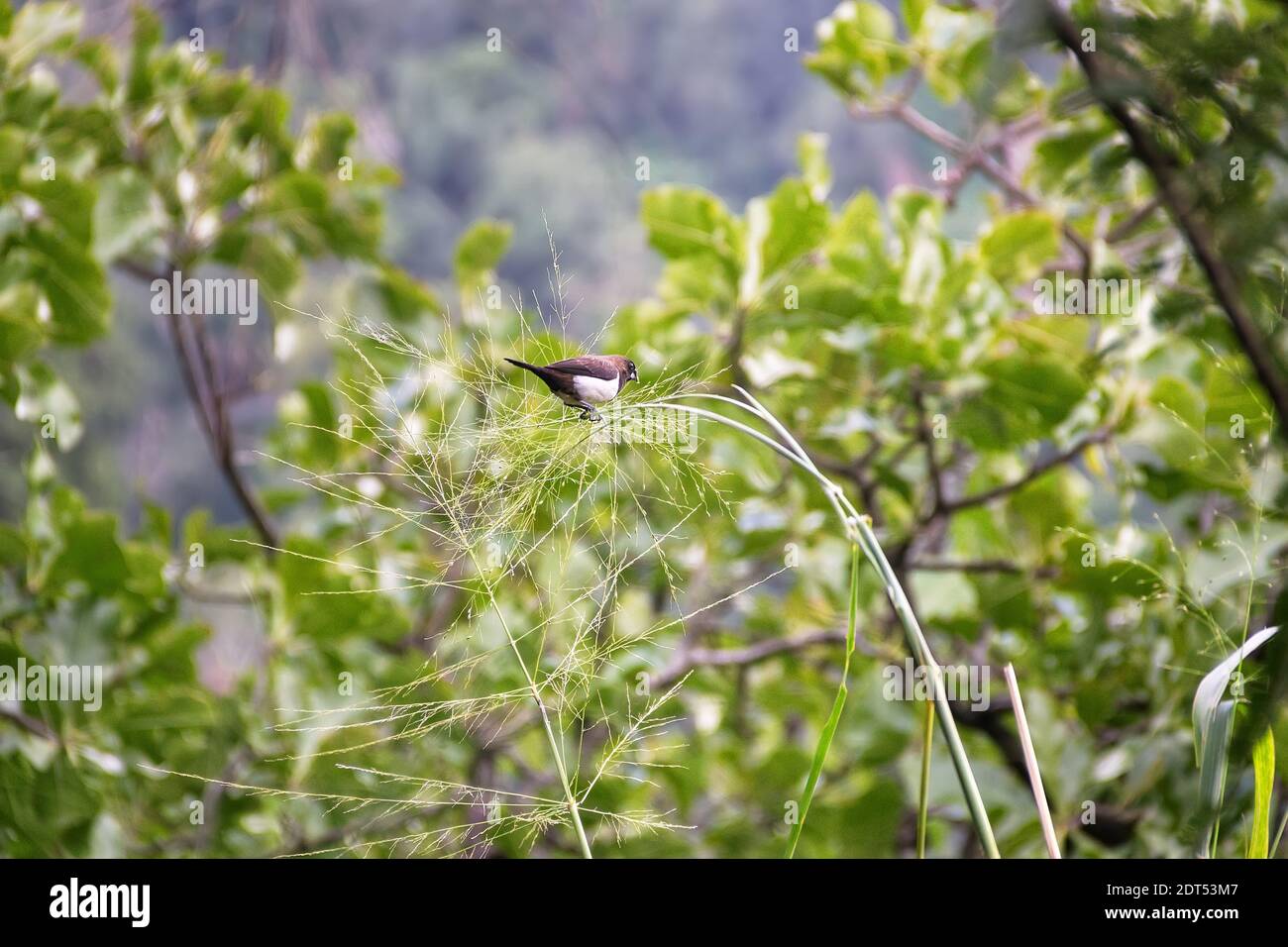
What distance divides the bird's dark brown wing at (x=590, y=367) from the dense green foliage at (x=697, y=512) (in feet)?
0.81

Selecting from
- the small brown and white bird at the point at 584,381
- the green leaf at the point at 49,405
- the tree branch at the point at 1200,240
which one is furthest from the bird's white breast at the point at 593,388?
the green leaf at the point at 49,405

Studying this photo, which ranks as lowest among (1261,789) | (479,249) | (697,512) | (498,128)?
(1261,789)

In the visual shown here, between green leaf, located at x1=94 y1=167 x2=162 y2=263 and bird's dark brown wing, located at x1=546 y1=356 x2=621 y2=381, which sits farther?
green leaf, located at x1=94 y1=167 x2=162 y2=263

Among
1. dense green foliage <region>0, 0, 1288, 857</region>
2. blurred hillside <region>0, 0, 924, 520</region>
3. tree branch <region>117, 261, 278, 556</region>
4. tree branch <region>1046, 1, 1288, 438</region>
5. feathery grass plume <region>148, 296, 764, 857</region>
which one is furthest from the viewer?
blurred hillside <region>0, 0, 924, 520</region>

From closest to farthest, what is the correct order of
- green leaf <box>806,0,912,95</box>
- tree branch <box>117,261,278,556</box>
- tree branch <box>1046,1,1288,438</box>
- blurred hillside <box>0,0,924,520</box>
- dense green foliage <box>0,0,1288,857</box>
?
1. tree branch <box>1046,1,1288,438</box>
2. dense green foliage <box>0,0,1288,857</box>
3. tree branch <box>117,261,278,556</box>
4. green leaf <box>806,0,912,95</box>
5. blurred hillside <box>0,0,924,520</box>

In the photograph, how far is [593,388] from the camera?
0.35 m

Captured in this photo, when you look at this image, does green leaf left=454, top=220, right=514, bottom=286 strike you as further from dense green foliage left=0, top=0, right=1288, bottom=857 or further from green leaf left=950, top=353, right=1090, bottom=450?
green leaf left=950, top=353, right=1090, bottom=450

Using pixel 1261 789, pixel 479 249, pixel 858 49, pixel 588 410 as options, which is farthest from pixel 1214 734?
pixel 858 49

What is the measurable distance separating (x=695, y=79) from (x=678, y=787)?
8.52 ft

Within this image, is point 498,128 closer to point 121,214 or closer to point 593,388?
point 121,214

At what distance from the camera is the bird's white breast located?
13.7 inches

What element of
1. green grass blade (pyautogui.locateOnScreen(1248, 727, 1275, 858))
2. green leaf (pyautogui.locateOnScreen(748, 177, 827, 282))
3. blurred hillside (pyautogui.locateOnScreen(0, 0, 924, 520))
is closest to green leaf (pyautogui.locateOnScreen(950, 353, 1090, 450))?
green leaf (pyautogui.locateOnScreen(748, 177, 827, 282))

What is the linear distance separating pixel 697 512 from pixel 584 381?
1.16 ft
